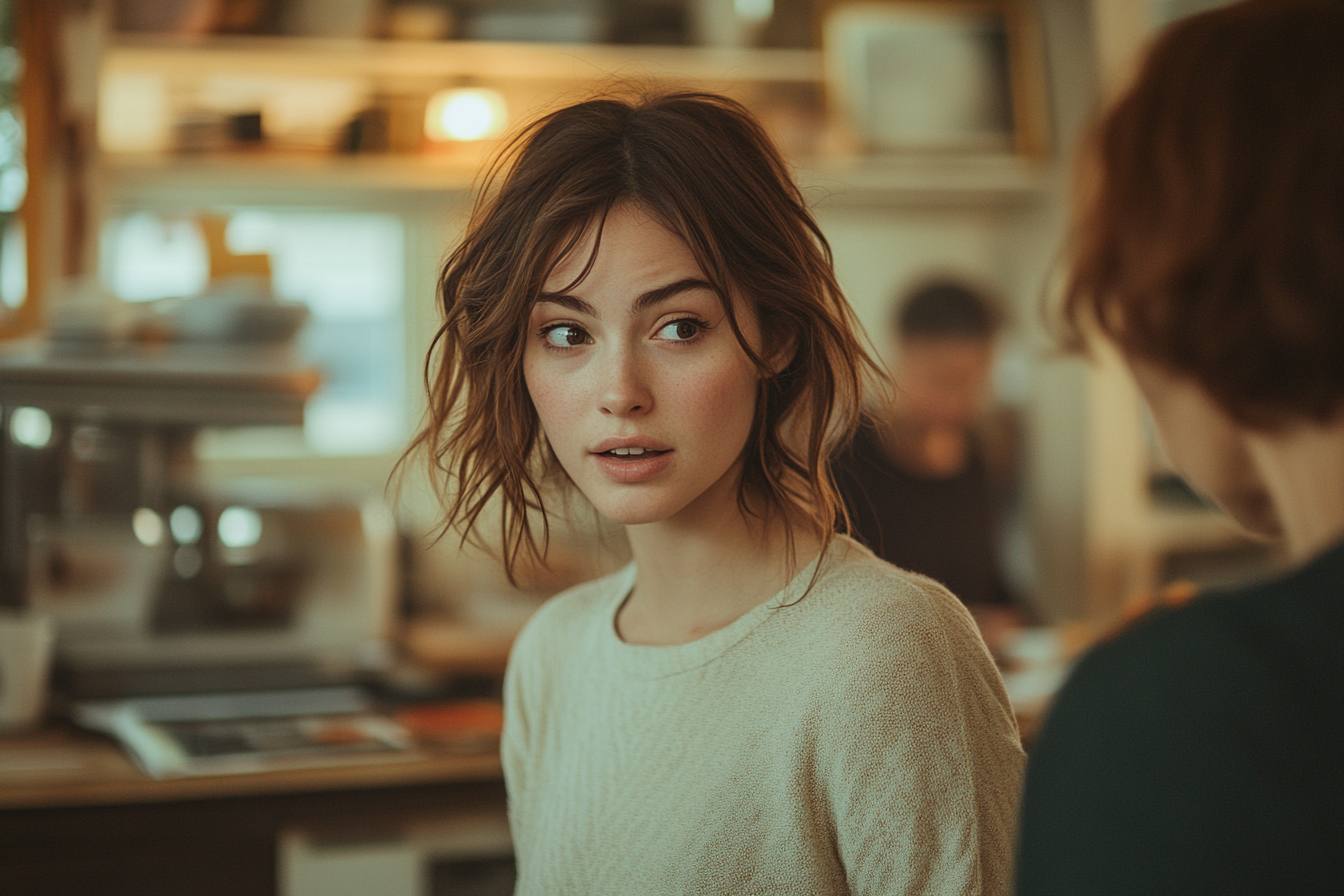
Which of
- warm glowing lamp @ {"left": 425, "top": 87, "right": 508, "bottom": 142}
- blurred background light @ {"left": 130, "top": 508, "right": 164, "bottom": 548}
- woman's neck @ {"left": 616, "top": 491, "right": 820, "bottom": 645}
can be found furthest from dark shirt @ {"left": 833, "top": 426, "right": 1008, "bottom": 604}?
woman's neck @ {"left": 616, "top": 491, "right": 820, "bottom": 645}

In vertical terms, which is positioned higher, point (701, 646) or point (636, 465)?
point (636, 465)

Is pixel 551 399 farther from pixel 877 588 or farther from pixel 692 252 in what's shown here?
pixel 877 588

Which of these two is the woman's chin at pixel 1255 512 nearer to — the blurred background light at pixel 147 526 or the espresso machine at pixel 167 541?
the espresso machine at pixel 167 541

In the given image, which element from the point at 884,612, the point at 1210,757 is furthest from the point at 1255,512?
the point at 884,612

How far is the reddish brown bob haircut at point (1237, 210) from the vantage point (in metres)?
0.47

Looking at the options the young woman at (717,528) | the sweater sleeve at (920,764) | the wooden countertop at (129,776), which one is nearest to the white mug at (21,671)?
the wooden countertop at (129,776)

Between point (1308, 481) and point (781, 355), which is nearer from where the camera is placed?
point (1308, 481)

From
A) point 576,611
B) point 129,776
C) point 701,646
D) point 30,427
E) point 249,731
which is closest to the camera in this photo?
point 701,646

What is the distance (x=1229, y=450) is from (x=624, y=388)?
0.36m

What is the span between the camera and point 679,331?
2.50 feet

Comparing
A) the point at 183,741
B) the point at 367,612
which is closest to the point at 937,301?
the point at 367,612

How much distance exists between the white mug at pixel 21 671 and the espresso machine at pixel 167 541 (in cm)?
11

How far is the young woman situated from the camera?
0.74 meters

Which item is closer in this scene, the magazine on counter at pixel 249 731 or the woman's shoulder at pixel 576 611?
the woman's shoulder at pixel 576 611
